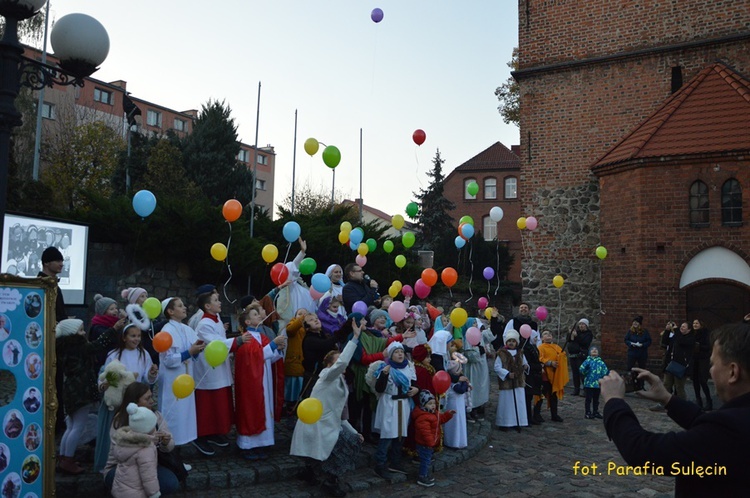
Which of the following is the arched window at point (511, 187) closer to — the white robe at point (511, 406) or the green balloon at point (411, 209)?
the green balloon at point (411, 209)

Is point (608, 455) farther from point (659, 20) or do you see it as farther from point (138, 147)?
point (138, 147)

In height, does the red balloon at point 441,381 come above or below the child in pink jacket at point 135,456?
above

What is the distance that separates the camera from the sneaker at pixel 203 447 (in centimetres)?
687

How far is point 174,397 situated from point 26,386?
6.52 ft

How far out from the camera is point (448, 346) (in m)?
9.17

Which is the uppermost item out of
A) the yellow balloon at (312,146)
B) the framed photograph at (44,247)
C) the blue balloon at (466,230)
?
the yellow balloon at (312,146)

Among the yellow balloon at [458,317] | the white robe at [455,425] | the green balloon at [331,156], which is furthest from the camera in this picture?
the green balloon at [331,156]

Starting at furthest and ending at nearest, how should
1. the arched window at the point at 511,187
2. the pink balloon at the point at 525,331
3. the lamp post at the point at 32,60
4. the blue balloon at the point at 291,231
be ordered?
the arched window at the point at 511,187 < the pink balloon at the point at 525,331 < the blue balloon at the point at 291,231 < the lamp post at the point at 32,60

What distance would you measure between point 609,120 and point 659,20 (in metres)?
3.23

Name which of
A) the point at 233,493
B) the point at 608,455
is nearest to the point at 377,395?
the point at 233,493

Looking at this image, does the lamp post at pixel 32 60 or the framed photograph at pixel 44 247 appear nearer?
the lamp post at pixel 32 60

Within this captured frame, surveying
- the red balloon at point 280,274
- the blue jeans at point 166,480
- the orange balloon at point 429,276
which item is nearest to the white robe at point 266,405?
the blue jeans at point 166,480

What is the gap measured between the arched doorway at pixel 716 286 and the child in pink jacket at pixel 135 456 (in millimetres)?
14284

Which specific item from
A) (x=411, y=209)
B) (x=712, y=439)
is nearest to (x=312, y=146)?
(x=411, y=209)
